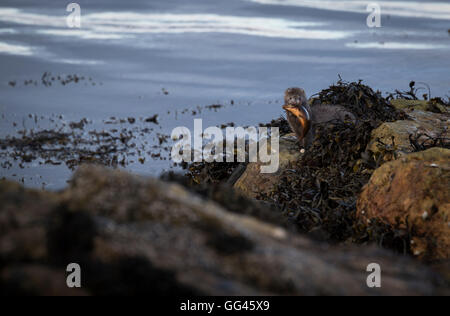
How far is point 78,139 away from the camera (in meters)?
14.7

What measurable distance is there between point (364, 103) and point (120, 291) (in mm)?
7742

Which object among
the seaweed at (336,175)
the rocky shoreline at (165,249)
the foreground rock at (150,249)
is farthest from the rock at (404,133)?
the foreground rock at (150,249)

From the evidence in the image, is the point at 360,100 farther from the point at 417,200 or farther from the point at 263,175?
the point at 417,200

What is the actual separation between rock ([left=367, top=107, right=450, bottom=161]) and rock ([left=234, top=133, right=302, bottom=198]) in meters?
1.29

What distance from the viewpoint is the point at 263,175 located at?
25.5 ft

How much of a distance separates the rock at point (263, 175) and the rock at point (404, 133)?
50.8 inches

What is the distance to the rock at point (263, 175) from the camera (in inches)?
295

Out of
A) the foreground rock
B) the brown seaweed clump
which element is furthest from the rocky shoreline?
the brown seaweed clump

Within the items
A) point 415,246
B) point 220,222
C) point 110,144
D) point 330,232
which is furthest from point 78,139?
point 220,222

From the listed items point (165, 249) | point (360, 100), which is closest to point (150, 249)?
point (165, 249)

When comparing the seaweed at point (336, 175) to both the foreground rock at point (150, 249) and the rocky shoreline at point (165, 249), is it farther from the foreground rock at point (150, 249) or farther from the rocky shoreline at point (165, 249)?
the foreground rock at point (150, 249)

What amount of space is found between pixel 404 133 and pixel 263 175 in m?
2.19

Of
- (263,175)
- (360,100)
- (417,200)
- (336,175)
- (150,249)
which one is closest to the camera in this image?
(150,249)
